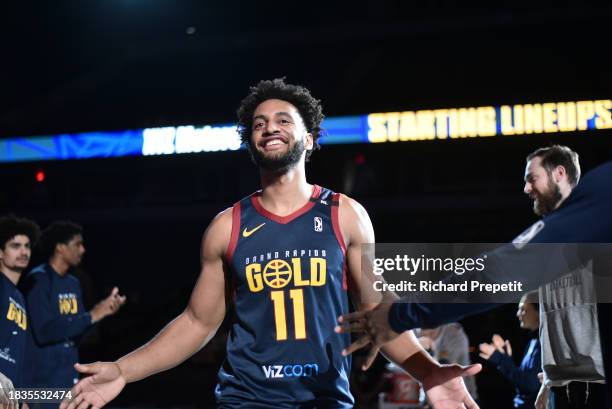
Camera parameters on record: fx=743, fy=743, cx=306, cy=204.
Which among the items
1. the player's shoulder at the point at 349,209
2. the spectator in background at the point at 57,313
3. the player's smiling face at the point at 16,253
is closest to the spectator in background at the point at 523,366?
the player's shoulder at the point at 349,209

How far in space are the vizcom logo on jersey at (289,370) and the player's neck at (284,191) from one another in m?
0.68

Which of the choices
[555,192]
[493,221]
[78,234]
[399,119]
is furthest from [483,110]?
[555,192]

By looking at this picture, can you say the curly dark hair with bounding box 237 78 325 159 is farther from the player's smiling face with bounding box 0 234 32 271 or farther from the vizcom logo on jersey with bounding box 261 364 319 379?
the player's smiling face with bounding box 0 234 32 271

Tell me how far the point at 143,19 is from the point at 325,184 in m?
6.36

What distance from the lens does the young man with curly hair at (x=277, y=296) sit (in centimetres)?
292

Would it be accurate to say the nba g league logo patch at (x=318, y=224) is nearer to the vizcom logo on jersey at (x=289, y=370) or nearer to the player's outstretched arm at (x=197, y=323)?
the player's outstretched arm at (x=197, y=323)

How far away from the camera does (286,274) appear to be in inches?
120

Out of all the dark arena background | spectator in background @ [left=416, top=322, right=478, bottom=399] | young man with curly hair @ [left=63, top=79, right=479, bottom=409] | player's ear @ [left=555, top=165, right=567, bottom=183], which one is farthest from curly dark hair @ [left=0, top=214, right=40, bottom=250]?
the dark arena background

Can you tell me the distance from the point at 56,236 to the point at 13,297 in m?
1.25

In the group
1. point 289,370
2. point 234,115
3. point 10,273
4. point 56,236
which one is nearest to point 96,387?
point 289,370

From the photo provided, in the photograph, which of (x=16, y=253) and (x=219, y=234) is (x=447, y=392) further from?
(x=16, y=253)

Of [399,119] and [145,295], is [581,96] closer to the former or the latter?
[399,119]

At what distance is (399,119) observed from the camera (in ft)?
43.3

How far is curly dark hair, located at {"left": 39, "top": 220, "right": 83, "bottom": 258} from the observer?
21.6 feet
